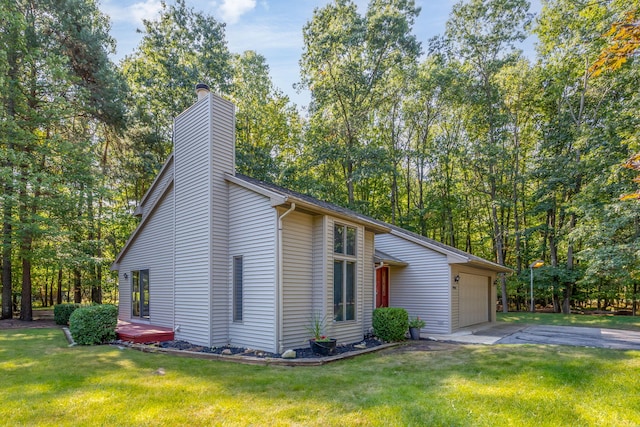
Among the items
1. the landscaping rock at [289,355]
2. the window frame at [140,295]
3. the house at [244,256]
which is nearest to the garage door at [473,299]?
the house at [244,256]

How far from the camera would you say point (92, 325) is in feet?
27.4

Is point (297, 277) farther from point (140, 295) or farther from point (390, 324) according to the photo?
point (140, 295)

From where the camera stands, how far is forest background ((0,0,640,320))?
44.8ft

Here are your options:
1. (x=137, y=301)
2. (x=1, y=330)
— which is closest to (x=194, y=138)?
(x=137, y=301)

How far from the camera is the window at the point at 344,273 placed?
8.41m

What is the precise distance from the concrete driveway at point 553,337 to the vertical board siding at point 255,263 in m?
5.37

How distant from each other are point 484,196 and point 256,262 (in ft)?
Answer: 66.4

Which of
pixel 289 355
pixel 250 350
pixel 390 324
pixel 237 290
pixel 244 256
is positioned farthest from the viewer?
Answer: pixel 390 324

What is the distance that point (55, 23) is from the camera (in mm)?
14445

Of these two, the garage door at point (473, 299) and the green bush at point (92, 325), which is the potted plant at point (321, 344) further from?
the garage door at point (473, 299)

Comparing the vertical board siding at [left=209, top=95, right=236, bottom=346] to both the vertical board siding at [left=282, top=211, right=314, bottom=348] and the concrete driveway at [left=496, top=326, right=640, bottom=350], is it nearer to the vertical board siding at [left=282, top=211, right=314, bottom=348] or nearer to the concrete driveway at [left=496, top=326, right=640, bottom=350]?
the vertical board siding at [left=282, top=211, right=314, bottom=348]

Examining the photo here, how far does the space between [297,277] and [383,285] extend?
555 centimetres

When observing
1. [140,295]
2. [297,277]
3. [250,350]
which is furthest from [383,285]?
[140,295]

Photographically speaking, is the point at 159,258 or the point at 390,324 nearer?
the point at 390,324
